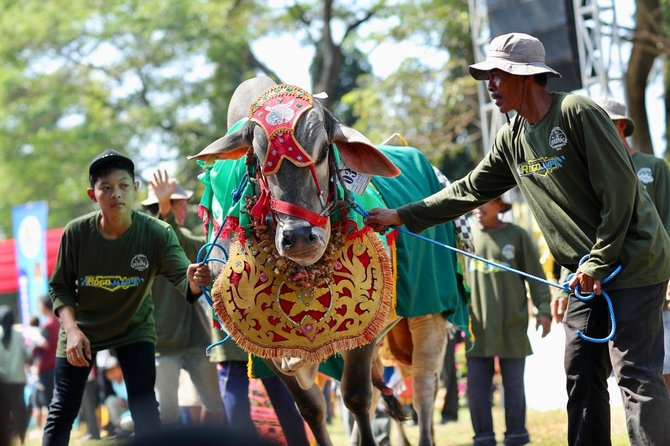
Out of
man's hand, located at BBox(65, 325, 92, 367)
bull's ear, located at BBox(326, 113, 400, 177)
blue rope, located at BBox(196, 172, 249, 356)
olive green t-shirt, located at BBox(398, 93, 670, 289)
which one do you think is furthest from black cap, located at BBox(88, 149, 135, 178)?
olive green t-shirt, located at BBox(398, 93, 670, 289)

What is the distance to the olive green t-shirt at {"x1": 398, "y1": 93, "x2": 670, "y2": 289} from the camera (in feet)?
14.2

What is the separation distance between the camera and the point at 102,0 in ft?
84.7

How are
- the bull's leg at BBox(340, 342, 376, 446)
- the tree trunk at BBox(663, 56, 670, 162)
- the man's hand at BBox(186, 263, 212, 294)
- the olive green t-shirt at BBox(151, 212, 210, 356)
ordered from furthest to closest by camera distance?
the tree trunk at BBox(663, 56, 670, 162) < the olive green t-shirt at BBox(151, 212, 210, 356) < the bull's leg at BBox(340, 342, 376, 446) < the man's hand at BBox(186, 263, 212, 294)

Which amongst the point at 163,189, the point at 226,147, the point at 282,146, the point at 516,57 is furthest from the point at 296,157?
the point at 163,189

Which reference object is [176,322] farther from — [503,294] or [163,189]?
[503,294]

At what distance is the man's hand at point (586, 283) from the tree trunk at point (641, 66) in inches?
516

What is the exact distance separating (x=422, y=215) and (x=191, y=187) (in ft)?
71.6

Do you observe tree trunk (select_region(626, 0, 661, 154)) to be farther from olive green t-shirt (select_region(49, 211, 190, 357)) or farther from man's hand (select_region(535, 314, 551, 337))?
olive green t-shirt (select_region(49, 211, 190, 357))

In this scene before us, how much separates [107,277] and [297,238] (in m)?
1.76

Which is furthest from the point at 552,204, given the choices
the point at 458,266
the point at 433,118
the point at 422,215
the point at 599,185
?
the point at 433,118

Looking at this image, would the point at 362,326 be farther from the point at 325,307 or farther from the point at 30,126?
the point at 30,126

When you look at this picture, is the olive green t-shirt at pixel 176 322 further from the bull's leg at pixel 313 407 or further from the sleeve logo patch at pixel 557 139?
the sleeve logo patch at pixel 557 139

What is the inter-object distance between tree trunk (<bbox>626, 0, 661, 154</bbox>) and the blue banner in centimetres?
988

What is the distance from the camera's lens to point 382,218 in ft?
17.4
